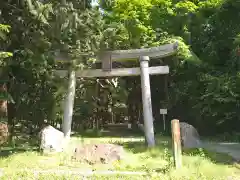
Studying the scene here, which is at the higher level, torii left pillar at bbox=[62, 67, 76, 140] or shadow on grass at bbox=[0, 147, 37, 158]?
torii left pillar at bbox=[62, 67, 76, 140]

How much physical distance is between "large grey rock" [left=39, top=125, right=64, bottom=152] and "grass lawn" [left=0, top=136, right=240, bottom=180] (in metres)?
0.39

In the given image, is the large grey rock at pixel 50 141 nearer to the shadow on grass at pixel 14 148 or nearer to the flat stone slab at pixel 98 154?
the shadow on grass at pixel 14 148

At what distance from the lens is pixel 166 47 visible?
40.3 feet

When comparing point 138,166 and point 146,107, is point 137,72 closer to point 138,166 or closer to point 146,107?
point 146,107

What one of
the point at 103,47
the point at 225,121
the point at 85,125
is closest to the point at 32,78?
the point at 103,47

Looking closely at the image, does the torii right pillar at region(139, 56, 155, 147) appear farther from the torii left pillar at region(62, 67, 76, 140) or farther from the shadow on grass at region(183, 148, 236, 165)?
the torii left pillar at region(62, 67, 76, 140)

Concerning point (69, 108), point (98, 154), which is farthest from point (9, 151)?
point (98, 154)

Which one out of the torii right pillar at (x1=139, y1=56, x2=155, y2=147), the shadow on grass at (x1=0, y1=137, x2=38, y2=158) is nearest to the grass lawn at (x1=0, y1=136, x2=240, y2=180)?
the shadow on grass at (x1=0, y1=137, x2=38, y2=158)

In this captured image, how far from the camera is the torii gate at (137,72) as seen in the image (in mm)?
12258

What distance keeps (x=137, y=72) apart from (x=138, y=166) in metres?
5.01

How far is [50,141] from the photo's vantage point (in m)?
10.9

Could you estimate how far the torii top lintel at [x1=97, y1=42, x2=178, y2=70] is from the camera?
12.3 m

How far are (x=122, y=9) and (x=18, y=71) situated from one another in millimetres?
8506

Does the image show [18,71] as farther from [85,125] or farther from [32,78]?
[85,125]
